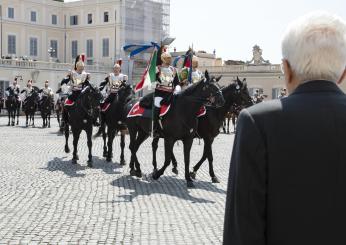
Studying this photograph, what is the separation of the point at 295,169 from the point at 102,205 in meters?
6.13

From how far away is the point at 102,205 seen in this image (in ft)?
26.3

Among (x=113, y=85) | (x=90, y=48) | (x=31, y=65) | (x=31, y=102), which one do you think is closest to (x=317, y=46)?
(x=113, y=85)

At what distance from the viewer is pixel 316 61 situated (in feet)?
7.33

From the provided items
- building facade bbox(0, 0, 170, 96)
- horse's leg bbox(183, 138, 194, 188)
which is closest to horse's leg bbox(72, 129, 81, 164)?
horse's leg bbox(183, 138, 194, 188)

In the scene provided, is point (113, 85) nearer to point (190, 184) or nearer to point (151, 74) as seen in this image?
point (151, 74)

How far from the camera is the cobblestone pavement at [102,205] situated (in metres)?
6.22

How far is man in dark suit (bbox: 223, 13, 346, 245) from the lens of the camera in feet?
7.08

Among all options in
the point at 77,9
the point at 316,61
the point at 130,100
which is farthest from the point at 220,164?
the point at 77,9

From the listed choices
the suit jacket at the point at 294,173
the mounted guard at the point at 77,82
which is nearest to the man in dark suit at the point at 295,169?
the suit jacket at the point at 294,173

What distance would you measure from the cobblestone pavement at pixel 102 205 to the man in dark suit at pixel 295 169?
154 inches

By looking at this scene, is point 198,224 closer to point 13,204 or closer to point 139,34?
point 13,204

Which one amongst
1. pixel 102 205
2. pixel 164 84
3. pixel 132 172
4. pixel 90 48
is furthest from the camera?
pixel 90 48

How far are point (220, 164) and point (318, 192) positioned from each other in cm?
1153

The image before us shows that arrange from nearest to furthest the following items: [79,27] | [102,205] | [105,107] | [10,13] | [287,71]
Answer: [287,71]
[102,205]
[105,107]
[10,13]
[79,27]
